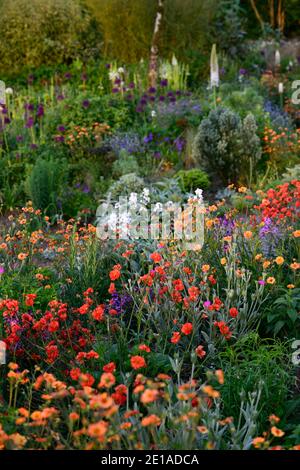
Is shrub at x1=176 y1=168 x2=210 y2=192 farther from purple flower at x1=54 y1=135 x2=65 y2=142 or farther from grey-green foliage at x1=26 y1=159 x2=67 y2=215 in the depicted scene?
purple flower at x1=54 y1=135 x2=65 y2=142

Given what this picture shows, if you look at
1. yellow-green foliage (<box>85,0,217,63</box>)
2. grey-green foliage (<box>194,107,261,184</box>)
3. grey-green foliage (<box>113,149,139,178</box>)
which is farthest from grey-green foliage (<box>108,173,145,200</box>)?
yellow-green foliage (<box>85,0,217,63</box>)

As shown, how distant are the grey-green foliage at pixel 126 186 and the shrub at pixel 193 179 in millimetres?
611

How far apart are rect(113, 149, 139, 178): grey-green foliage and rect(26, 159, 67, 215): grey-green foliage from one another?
67cm

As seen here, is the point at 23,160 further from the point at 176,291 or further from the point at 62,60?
the point at 62,60

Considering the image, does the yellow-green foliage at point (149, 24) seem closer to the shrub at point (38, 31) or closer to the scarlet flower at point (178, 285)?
the shrub at point (38, 31)

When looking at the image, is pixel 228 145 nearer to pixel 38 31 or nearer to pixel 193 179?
pixel 193 179

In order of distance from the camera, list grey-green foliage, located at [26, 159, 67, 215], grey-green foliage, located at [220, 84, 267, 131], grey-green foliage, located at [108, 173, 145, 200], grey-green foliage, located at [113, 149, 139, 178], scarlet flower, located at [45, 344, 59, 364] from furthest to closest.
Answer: grey-green foliage, located at [220, 84, 267, 131], grey-green foliage, located at [113, 149, 139, 178], grey-green foliage, located at [26, 159, 67, 215], grey-green foliage, located at [108, 173, 145, 200], scarlet flower, located at [45, 344, 59, 364]

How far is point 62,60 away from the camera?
1245cm

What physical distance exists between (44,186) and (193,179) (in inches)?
59.0

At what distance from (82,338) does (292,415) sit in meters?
1.10

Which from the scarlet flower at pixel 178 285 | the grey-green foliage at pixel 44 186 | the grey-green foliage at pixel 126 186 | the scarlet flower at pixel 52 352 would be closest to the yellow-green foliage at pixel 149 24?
the grey-green foliage at pixel 44 186

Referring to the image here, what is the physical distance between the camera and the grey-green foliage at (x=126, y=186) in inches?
250

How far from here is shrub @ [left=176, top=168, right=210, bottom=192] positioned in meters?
6.85
